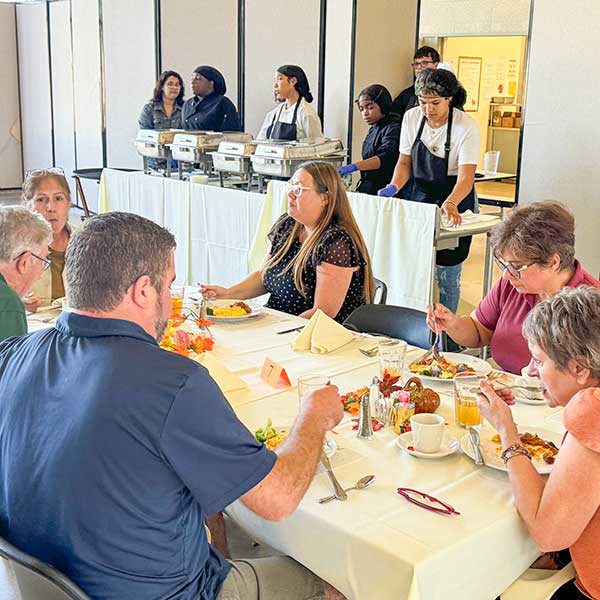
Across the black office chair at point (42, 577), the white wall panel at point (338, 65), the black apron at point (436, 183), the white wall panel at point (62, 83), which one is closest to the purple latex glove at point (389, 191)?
the black apron at point (436, 183)

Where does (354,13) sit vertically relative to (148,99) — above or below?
above

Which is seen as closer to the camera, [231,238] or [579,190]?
[579,190]

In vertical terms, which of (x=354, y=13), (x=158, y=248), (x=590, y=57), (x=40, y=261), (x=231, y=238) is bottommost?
(x=231, y=238)

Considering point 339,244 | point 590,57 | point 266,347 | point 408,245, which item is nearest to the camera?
point 266,347

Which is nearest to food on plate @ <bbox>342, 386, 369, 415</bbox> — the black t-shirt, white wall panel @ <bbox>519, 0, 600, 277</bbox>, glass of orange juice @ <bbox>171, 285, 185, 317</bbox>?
glass of orange juice @ <bbox>171, 285, 185, 317</bbox>

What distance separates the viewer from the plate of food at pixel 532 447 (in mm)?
1553

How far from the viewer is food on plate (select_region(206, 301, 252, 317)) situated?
8.66ft

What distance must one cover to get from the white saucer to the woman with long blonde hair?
1110mm

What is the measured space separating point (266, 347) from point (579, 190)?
2.43m

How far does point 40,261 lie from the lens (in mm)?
2197

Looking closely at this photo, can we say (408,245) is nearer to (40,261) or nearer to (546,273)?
(546,273)

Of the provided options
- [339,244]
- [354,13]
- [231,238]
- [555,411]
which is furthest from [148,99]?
[555,411]

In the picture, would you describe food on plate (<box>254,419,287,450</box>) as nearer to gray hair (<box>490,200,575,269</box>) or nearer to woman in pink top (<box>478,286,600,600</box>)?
woman in pink top (<box>478,286,600,600</box>)

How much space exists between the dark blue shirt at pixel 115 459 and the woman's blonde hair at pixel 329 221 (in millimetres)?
1605
